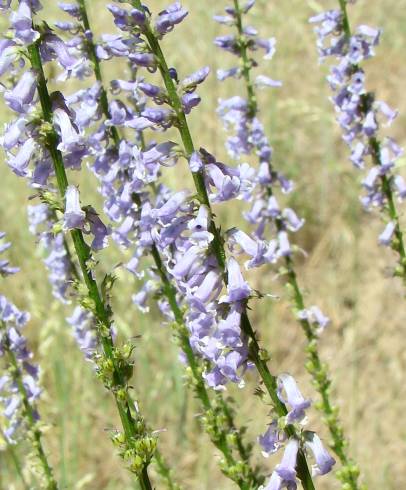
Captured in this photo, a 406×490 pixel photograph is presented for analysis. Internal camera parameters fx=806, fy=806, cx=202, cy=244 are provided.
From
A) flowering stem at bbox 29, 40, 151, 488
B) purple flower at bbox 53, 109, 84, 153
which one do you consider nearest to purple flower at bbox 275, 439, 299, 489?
flowering stem at bbox 29, 40, 151, 488

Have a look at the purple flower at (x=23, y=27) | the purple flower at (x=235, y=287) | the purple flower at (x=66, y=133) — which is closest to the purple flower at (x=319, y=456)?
the purple flower at (x=235, y=287)

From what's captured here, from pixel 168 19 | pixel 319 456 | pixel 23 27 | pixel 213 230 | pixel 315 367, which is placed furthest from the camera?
pixel 315 367

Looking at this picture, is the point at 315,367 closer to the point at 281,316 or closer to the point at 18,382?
the point at 18,382

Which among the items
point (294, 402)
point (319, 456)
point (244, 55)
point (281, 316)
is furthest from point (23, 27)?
point (281, 316)

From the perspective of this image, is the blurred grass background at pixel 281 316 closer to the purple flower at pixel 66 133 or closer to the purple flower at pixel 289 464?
the purple flower at pixel 289 464

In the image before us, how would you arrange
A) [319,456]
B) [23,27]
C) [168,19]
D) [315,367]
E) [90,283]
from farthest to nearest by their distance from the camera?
1. [315,367]
2. [90,283]
3. [319,456]
4. [23,27]
5. [168,19]

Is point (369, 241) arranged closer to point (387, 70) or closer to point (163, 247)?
point (387, 70)

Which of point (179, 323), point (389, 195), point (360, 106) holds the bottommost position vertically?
point (179, 323)
